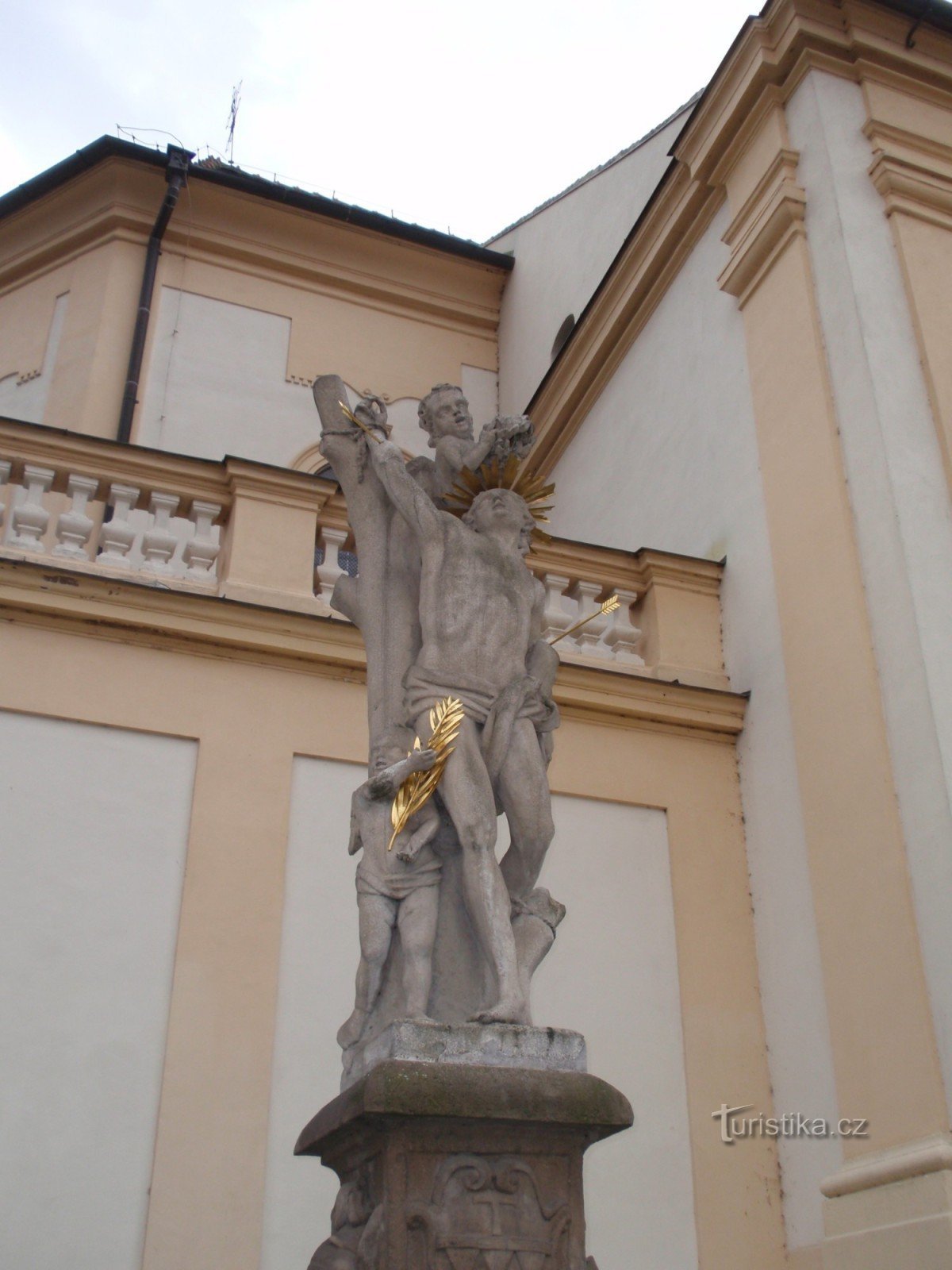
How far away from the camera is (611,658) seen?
811 cm

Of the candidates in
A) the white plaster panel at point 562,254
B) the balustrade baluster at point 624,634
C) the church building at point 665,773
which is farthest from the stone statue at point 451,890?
the white plaster panel at point 562,254

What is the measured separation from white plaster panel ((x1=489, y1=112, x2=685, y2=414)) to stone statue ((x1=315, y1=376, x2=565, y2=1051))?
25.3ft

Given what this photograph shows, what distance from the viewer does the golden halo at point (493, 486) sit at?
4605mm

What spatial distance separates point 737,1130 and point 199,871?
2997 millimetres

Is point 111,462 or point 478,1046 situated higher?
point 111,462

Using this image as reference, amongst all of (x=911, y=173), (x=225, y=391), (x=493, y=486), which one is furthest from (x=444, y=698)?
(x=225, y=391)

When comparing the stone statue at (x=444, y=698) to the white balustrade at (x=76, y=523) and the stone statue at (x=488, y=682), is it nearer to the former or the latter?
the stone statue at (x=488, y=682)

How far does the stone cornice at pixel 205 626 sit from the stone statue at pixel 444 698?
2.54 meters

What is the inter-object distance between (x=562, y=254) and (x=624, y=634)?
629cm

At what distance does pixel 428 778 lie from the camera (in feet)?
12.8

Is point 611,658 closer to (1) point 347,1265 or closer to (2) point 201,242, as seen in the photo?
(1) point 347,1265

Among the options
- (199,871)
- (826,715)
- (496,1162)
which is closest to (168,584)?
(199,871)

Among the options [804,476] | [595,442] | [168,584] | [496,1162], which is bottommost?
[496,1162]

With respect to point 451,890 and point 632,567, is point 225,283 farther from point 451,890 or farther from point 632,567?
point 451,890
